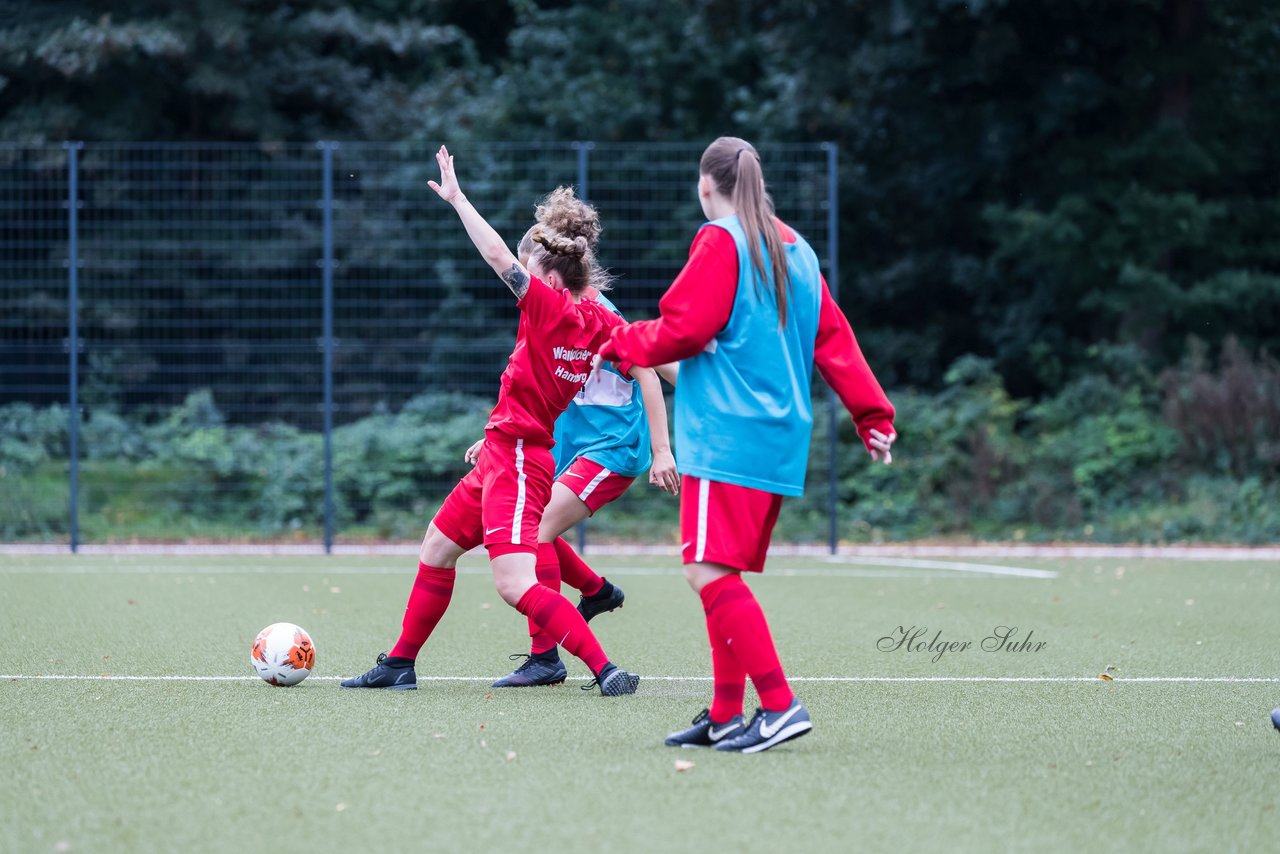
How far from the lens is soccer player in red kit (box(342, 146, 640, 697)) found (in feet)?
16.6

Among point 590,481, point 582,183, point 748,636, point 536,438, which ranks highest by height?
point 582,183

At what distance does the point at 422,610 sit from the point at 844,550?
7.63 m

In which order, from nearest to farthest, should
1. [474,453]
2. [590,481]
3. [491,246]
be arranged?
[491,246]
[474,453]
[590,481]

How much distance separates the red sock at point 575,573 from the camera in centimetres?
601

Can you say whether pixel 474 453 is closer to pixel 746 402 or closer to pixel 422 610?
pixel 422 610

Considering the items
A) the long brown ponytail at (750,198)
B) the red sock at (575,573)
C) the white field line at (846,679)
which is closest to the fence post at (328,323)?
the red sock at (575,573)

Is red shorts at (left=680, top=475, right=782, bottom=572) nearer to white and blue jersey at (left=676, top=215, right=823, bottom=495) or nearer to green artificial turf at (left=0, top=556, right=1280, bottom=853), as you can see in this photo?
white and blue jersey at (left=676, top=215, right=823, bottom=495)

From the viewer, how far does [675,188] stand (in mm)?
14484

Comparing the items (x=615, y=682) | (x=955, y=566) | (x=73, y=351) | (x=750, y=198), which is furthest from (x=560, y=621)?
(x=73, y=351)

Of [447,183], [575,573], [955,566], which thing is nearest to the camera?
[447,183]

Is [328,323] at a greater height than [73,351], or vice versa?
[328,323]

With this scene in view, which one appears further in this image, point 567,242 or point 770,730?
point 567,242

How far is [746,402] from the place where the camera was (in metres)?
4.17

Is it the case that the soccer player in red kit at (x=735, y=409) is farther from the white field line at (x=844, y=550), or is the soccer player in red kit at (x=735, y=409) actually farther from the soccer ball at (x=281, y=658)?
the white field line at (x=844, y=550)
